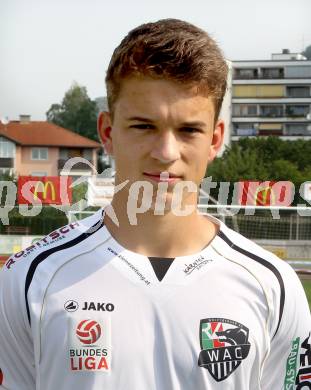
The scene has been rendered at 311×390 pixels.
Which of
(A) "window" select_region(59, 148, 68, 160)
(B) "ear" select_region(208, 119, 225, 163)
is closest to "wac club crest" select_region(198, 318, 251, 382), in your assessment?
(B) "ear" select_region(208, 119, 225, 163)

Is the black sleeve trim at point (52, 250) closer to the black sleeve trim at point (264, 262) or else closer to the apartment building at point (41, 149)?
the black sleeve trim at point (264, 262)

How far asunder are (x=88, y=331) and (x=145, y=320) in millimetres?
169

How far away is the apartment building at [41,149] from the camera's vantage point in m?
73.2

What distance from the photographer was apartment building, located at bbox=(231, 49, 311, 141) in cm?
9188

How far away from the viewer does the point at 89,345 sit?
199 centimetres

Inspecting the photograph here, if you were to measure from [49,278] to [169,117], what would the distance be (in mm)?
573

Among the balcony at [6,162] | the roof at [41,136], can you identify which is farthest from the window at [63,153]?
the balcony at [6,162]

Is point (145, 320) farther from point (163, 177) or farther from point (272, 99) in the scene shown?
point (272, 99)

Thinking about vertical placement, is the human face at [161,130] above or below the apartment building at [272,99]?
below

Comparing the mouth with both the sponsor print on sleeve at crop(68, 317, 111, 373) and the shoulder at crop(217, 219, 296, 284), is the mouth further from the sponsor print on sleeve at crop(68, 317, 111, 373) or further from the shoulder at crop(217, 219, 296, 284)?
the sponsor print on sleeve at crop(68, 317, 111, 373)

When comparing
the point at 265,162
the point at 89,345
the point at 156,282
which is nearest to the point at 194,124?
the point at 156,282

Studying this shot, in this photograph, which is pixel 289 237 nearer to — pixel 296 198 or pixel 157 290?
pixel 296 198

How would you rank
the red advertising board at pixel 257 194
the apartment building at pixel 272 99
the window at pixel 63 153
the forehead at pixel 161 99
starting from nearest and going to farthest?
the forehead at pixel 161 99, the red advertising board at pixel 257 194, the window at pixel 63 153, the apartment building at pixel 272 99

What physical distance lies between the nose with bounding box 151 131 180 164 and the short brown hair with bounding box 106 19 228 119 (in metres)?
0.15
